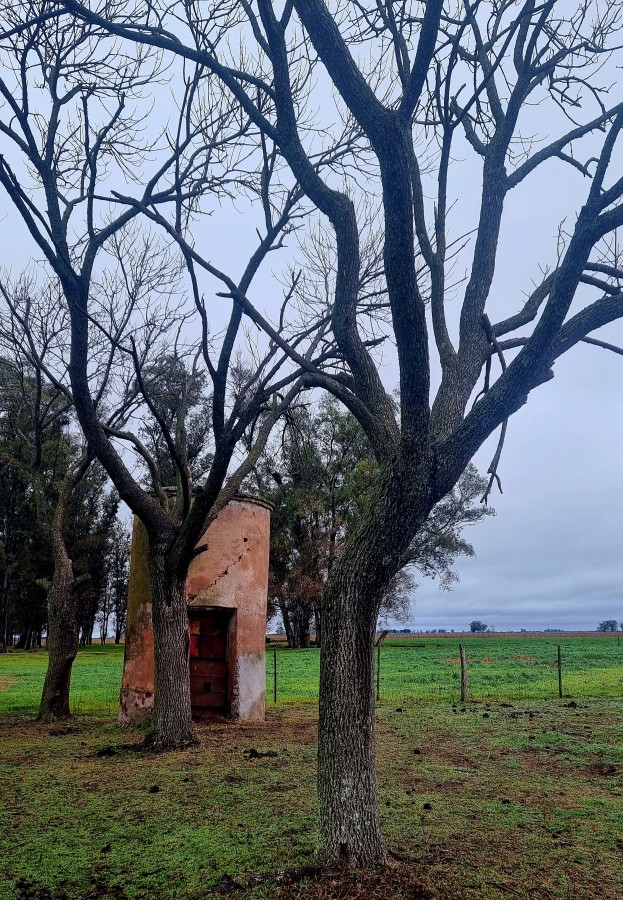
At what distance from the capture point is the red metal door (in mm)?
12180

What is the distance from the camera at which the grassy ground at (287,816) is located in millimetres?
4461

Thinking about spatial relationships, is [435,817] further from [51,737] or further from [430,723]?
[51,737]

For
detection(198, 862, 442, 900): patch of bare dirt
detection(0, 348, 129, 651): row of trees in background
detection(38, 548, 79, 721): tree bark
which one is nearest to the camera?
detection(198, 862, 442, 900): patch of bare dirt

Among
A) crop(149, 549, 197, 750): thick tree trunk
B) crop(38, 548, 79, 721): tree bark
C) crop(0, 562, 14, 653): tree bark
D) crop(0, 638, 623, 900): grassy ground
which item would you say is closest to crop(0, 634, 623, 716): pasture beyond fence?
crop(38, 548, 79, 721): tree bark

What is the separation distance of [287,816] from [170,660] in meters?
3.82

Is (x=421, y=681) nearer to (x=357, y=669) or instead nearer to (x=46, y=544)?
(x=357, y=669)

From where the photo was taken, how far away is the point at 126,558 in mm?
53125

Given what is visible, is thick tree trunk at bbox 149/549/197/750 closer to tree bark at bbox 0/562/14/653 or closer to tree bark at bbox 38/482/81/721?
tree bark at bbox 38/482/81/721

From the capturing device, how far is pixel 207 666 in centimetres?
1227

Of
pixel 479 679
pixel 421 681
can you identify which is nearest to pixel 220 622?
pixel 421 681

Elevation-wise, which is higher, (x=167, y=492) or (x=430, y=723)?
(x=167, y=492)

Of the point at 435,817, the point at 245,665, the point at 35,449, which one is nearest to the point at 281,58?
the point at 435,817

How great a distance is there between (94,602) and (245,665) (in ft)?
138

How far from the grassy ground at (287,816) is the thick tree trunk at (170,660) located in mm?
391
